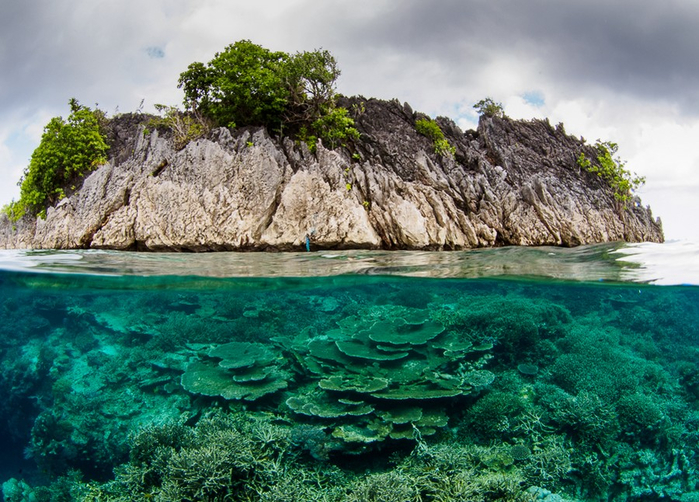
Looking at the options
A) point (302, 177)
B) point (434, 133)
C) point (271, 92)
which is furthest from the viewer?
point (434, 133)

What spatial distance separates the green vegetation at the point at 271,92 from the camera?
11.3 meters

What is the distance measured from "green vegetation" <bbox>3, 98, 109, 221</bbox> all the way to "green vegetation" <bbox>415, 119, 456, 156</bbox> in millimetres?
9634

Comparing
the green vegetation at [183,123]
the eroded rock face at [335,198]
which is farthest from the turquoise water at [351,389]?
the green vegetation at [183,123]

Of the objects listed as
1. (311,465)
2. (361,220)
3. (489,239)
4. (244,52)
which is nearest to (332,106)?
(244,52)

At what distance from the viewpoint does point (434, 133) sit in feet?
40.6

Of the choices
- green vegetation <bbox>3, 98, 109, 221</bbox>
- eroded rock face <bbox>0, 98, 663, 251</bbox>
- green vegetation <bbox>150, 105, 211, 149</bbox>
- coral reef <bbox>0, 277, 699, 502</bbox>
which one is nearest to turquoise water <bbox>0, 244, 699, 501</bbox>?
coral reef <bbox>0, 277, 699, 502</bbox>

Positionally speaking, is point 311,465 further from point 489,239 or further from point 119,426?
point 489,239

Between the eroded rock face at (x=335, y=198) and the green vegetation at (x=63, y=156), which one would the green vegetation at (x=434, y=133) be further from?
the green vegetation at (x=63, y=156)

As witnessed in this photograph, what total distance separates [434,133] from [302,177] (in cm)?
472

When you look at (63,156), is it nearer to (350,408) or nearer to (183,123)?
(183,123)

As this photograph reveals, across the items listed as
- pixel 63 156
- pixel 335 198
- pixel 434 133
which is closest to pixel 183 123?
pixel 63 156

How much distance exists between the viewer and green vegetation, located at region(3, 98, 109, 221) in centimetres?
1184

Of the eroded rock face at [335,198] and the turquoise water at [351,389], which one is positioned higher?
the eroded rock face at [335,198]

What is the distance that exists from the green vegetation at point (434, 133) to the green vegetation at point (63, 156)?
9.63 m
